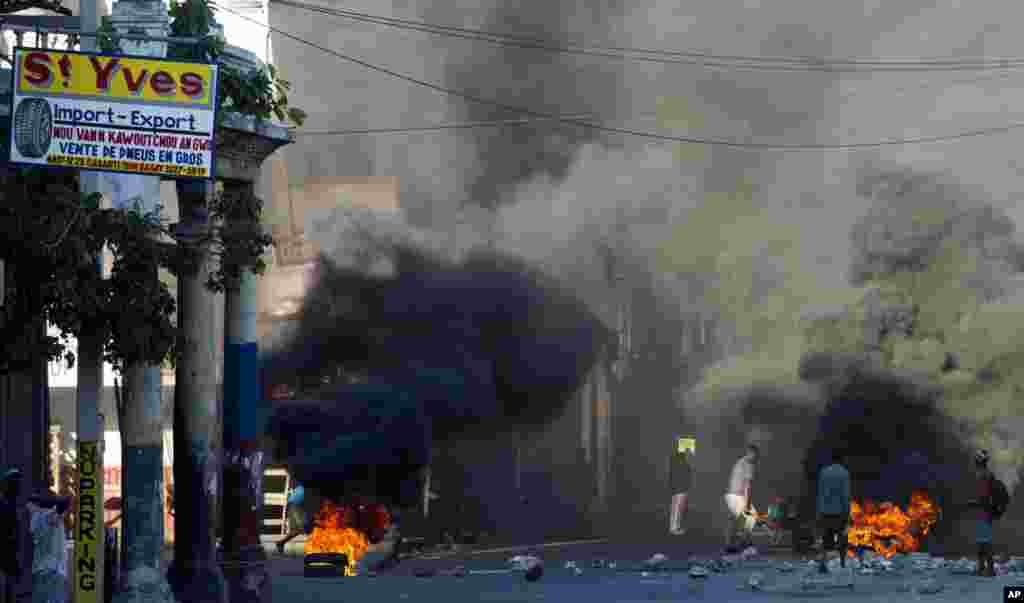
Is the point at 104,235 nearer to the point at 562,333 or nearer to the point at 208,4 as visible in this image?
the point at 208,4

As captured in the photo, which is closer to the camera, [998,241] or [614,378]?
[998,241]

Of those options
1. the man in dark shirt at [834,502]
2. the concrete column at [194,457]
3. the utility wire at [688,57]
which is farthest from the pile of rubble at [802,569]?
the utility wire at [688,57]

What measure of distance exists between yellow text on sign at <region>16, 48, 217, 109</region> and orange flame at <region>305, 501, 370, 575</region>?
12108mm

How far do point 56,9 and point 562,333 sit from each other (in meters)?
16.0

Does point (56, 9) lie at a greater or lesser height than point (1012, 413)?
greater

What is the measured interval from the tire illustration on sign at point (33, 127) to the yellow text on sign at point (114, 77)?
11 cm

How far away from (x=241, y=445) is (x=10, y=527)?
4.80 meters

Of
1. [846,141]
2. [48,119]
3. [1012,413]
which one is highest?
[846,141]

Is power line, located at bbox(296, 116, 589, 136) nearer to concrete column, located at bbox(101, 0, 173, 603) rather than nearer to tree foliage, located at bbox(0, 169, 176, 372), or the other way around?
concrete column, located at bbox(101, 0, 173, 603)

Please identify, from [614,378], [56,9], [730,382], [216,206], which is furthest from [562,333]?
[216,206]

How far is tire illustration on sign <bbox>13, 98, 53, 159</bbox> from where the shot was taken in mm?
13195

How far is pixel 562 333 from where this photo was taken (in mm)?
32469

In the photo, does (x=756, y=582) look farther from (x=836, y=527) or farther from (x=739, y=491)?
(x=739, y=491)

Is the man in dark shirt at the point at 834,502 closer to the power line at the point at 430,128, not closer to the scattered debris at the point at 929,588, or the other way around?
the scattered debris at the point at 929,588
